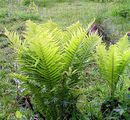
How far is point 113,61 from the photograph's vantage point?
3176 mm

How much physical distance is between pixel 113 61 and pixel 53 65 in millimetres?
502

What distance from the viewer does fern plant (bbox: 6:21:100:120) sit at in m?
3.09

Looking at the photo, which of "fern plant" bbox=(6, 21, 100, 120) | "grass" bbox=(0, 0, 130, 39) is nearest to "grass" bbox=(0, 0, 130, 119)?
"grass" bbox=(0, 0, 130, 39)

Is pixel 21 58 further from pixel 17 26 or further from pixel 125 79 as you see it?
pixel 17 26

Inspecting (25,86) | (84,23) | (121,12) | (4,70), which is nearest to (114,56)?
(25,86)

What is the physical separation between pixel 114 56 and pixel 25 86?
2.69 ft

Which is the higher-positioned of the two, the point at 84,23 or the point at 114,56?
the point at 114,56

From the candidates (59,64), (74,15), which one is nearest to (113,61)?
(59,64)

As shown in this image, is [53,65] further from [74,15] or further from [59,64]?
[74,15]

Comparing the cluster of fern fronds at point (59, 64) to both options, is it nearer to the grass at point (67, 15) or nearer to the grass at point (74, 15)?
the grass at point (67, 15)

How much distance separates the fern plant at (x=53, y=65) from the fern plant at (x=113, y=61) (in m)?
0.11

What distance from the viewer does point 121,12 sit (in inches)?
335

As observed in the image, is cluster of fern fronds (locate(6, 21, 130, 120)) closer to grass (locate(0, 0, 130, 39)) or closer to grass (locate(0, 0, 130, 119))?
grass (locate(0, 0, 130, 119))

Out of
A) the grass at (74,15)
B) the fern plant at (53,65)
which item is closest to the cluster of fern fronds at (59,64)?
the fern plant at (53,65)
